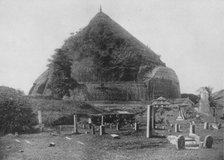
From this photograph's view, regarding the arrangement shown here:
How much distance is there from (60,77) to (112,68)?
16.8m

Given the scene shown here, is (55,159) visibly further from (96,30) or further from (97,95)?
(96,30)

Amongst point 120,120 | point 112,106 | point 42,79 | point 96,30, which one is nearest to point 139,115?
point 112,106

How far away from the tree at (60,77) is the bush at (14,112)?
66.3 feet

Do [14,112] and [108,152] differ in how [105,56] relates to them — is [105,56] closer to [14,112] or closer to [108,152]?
[14,112]

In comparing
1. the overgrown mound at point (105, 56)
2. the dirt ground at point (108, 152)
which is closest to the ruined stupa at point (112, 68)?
the overgrown mound at point (105, 56)

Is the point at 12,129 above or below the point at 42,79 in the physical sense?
below

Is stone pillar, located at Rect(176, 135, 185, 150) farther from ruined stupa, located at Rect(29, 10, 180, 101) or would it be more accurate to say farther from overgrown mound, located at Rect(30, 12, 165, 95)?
overgrown mound, located at Rect(30, 12, 165, 95)

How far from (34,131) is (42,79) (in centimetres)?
3582

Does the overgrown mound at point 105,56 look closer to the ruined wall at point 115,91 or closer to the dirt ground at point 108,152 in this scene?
the ruined wall at point 115,91

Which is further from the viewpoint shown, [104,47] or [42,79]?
[104,47]

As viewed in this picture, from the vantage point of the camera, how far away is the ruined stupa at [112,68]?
174 feet

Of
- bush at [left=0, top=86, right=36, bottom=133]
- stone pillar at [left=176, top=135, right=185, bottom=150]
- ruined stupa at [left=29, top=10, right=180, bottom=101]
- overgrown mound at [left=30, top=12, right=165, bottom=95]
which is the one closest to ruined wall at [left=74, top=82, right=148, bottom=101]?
ruined stupa at [left=29, top=10, right=180, bottom=101]

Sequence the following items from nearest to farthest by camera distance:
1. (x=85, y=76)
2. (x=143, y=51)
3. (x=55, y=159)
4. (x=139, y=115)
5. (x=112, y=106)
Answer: (x=55, y=159) → (x=139, y=115) → (x=112, y=106) → (x=85, y=76) → (x=143, y=51)

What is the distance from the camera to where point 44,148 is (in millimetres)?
14641
